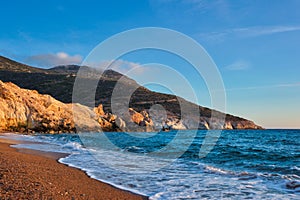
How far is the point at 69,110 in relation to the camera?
64.2 meters

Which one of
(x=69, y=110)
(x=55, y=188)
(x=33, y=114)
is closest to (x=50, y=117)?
(x=33, y=114)

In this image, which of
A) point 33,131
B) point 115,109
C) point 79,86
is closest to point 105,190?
point 33,131

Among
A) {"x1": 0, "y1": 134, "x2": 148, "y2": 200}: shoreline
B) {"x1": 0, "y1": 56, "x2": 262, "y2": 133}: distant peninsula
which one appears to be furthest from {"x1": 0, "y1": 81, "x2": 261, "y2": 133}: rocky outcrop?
{"x1": 0, "y1": 134, "x2": 148, "y2": 200}: shoreline

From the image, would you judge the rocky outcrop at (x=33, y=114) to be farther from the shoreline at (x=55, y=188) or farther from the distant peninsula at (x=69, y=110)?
the shoreline at (x=55, y=188)

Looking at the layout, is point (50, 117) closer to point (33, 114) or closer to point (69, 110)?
point (33, 114)

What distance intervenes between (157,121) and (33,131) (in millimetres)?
60971

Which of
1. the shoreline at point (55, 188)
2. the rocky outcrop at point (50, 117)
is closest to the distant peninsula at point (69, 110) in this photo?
the rocky outcrop at point (50, 117)

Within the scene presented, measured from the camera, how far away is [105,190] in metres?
8.44

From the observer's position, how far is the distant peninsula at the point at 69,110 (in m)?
48.7

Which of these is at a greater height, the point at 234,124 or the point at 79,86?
the point at 79,86

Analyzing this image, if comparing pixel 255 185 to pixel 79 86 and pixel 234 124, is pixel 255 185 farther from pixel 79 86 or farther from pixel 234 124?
pixel 234 124

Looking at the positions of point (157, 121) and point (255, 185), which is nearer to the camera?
point (255, 185)

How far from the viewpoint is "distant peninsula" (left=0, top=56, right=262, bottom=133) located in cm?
4869

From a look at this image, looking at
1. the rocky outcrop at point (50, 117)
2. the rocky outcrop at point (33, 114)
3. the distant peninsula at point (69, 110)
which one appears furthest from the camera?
the distant peninsula at point (69, 110)
